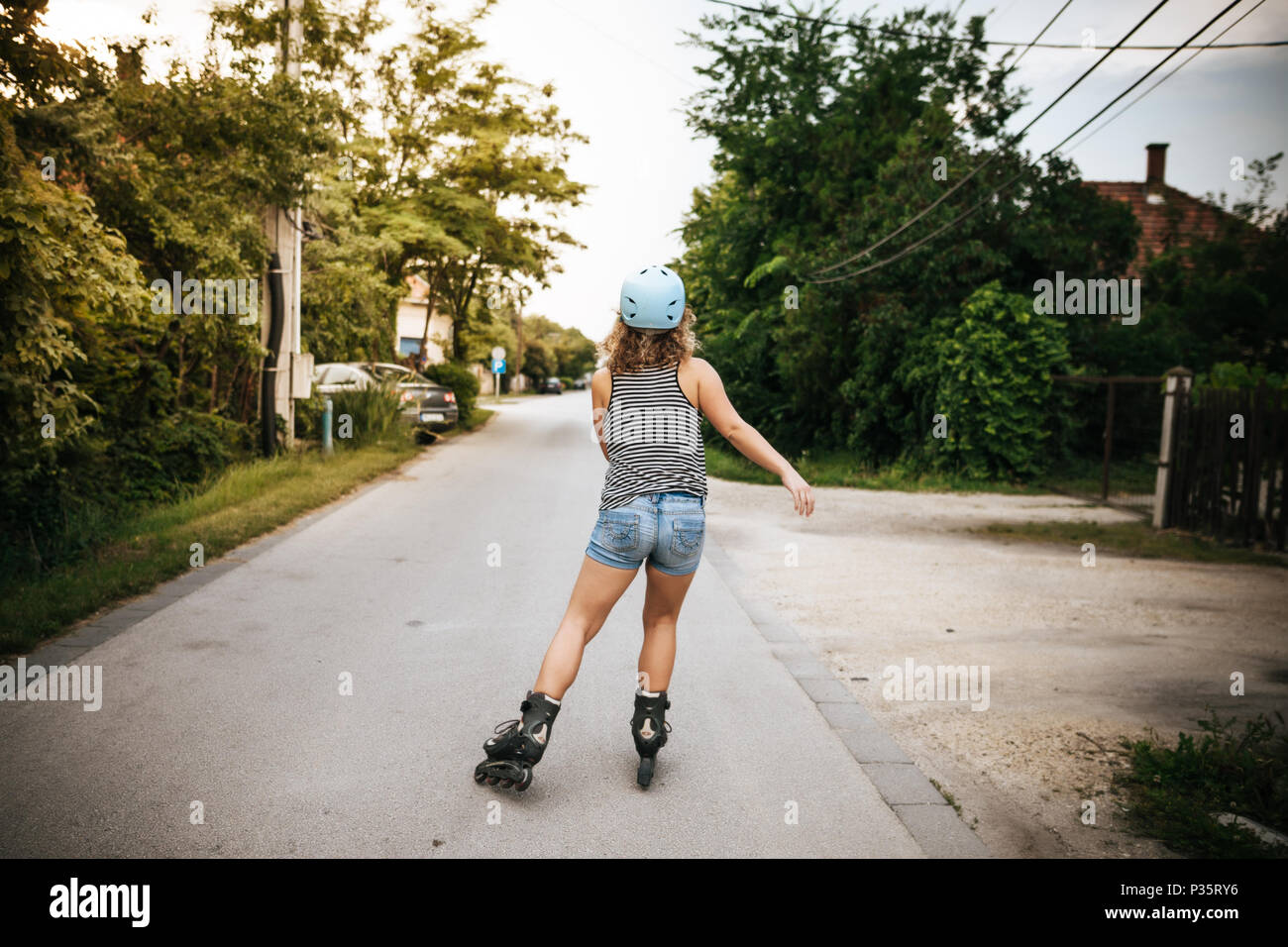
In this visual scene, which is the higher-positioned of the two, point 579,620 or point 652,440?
point 652,440

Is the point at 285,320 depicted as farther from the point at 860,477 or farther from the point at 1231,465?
the point at 1231,465

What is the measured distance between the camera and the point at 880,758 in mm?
4094

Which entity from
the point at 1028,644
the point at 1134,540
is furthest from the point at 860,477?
the point at 1028,644

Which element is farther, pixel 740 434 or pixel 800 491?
pixel 740 434

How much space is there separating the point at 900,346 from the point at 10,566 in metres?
15.0

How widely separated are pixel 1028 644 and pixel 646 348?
399cm

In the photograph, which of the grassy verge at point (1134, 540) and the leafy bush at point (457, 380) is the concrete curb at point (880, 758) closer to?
the grassy verge at point (1134, 540)

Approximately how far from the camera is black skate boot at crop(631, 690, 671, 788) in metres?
3.63

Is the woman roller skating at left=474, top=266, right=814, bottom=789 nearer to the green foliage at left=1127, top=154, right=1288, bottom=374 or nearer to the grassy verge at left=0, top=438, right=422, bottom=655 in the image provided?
the grassy verge at left=0, top=438, right=422, bottom=655

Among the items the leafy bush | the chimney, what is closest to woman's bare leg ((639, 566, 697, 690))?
the leafy bush

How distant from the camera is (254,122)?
11586 mm

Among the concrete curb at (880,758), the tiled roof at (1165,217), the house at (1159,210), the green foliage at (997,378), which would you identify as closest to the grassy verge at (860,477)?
the green foliage at (997,378)

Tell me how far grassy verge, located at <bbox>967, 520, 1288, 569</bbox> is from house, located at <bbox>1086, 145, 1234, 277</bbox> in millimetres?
15832
